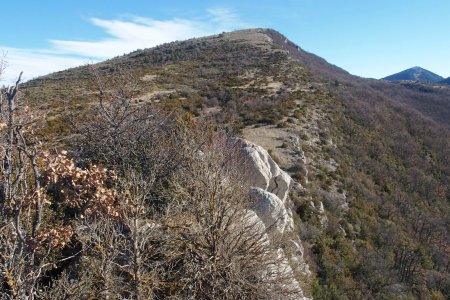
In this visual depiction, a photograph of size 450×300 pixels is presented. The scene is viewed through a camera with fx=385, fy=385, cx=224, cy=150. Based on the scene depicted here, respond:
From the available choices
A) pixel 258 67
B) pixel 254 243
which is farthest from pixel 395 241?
pixel 258 67

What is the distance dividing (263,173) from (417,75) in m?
145

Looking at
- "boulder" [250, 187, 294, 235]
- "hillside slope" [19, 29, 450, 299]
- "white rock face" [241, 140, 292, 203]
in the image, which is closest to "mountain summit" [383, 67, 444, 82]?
"hillside slope" [19, 29, 450, 299]

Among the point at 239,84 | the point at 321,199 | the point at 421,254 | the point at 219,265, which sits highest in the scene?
the point at 239,84

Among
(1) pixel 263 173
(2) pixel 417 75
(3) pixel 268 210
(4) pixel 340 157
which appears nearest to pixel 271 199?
(3) pixel 268 210

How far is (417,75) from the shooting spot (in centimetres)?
14038

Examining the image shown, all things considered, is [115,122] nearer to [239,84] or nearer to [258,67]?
[239,84]

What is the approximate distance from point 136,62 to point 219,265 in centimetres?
5391

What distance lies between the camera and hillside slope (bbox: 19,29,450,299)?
697 inches

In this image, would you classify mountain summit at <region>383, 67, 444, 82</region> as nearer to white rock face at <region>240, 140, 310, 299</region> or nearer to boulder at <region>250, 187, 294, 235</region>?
white rock face at <region>240, 140, 310, 299</region>

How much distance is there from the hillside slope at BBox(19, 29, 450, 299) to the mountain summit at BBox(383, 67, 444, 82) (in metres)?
98.8

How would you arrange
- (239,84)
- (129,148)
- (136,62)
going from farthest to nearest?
(136,62), (239,84), (129,148)

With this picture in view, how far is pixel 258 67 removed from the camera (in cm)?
5034

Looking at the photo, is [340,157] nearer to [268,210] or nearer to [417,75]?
[268,210]

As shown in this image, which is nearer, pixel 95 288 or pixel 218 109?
pixel 95 288
